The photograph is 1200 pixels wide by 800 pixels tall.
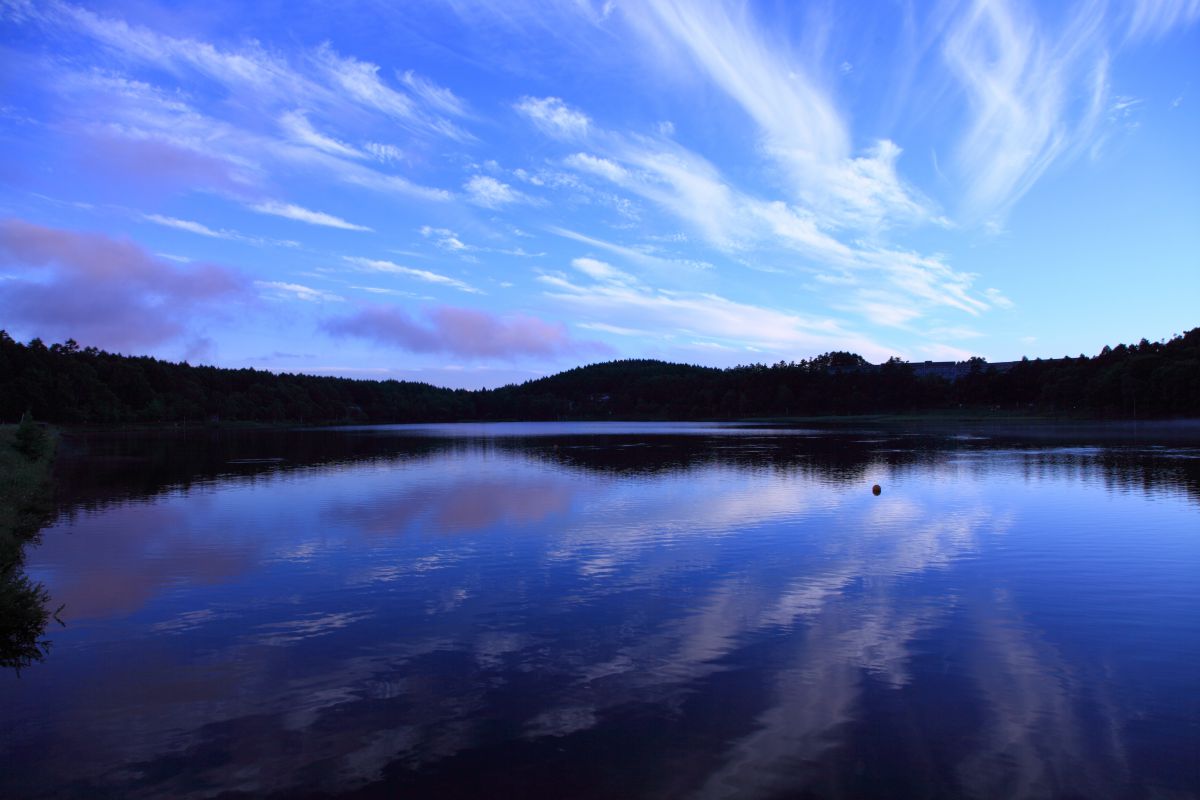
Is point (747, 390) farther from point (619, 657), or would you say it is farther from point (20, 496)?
point (619, 657)

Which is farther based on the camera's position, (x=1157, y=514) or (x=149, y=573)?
(x=1157, y=514)

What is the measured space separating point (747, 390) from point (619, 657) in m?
174

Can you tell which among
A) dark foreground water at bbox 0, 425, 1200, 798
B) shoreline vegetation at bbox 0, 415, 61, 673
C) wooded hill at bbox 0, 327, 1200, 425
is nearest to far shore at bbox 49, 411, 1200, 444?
wooded hill at bbox 0, 327, 1200, 425

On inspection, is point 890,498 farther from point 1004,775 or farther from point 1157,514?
point 1004,775

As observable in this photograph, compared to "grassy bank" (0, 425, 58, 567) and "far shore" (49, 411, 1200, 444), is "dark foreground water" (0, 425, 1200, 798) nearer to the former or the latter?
"grassy bank" (0, 425, 58, 567)

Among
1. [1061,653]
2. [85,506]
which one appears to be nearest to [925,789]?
[1061,653]

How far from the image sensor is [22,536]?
1820cm

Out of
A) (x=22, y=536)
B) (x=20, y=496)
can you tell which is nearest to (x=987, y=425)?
(x=20, y=496)

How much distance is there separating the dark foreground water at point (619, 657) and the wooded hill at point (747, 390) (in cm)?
8773

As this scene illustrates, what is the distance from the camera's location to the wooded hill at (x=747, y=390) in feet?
308

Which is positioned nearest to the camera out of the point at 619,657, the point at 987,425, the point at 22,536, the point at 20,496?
the point at 619,657

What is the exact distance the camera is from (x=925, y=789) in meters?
6.20

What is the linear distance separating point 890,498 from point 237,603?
20.3 m

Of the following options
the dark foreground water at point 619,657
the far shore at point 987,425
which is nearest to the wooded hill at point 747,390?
the far shore at point 987,425
